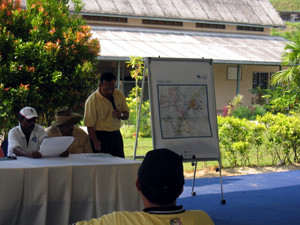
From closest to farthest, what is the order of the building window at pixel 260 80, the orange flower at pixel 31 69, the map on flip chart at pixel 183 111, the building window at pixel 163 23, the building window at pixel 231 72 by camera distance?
the map on flip chart at pixel 183 111 < the orange flower at pixel 31 69 < the building window at pixel 231 72 < the building window at pixel 163 23 < the building window at pixel 260 80

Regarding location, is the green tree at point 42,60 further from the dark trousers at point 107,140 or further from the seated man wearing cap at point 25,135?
the seated man wearing cap at point 25,135

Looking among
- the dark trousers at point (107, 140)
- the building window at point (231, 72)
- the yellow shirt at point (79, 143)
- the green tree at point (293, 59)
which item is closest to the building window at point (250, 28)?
the building window at point (231, 72)

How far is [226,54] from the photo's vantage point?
56.0 feet

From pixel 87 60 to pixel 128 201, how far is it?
343cm

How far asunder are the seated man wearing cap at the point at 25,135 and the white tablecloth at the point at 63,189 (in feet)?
1.13

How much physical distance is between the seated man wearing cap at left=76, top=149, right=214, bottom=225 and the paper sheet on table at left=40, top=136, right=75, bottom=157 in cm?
198

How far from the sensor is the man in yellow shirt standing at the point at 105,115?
15.8 ft

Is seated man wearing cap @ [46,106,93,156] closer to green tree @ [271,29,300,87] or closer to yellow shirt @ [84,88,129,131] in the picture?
yellow shirt @ [84,88,129,131]

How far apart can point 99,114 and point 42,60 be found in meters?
1.63

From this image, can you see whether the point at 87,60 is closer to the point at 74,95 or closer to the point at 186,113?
the point at 74,95

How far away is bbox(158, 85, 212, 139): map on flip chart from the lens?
201 inches

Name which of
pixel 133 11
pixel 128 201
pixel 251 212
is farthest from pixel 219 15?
pixel 128 201

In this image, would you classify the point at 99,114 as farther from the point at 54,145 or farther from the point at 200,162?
the point at 200,162

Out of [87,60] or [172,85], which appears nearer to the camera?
[172,85]
